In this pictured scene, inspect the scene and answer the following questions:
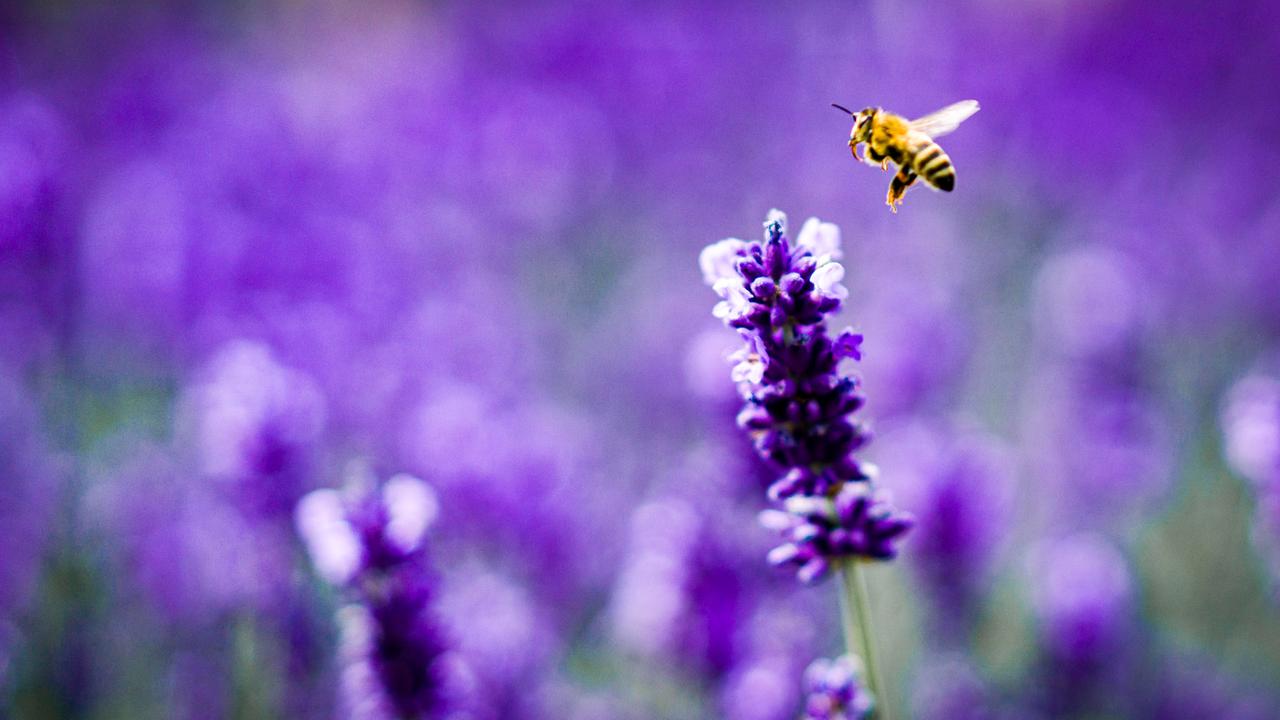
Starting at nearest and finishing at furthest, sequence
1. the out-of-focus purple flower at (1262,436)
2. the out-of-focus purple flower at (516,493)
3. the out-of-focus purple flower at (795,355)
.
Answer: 1. the out-of-focus purple flower at (795,355)
2. the out-of-focus purple flower at (1262,436)
3. the out-of-focus purple flower at (516,493)

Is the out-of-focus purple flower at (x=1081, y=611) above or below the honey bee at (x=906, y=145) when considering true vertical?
below

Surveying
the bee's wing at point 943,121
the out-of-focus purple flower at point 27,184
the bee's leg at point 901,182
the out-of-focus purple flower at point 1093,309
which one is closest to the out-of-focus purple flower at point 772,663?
the bee's leg at point 901,182

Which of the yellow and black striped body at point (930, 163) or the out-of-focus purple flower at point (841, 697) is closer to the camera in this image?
the out-of-focus purple flower at point (841, 697)

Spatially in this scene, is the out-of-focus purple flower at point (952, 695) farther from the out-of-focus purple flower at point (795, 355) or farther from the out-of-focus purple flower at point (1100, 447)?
the out-of-focus purple flower at point (795, 355)

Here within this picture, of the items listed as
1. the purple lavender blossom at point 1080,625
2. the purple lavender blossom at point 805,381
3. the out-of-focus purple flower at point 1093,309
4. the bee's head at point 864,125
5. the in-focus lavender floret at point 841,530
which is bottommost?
the in-focus lavender floret at point 841,530

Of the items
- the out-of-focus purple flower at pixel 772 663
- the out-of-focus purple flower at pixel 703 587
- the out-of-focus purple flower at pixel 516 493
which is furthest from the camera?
the out-of-focus purple flower at pixel 516 493

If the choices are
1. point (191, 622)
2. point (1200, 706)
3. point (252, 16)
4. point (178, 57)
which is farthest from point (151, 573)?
point (252, 16)
